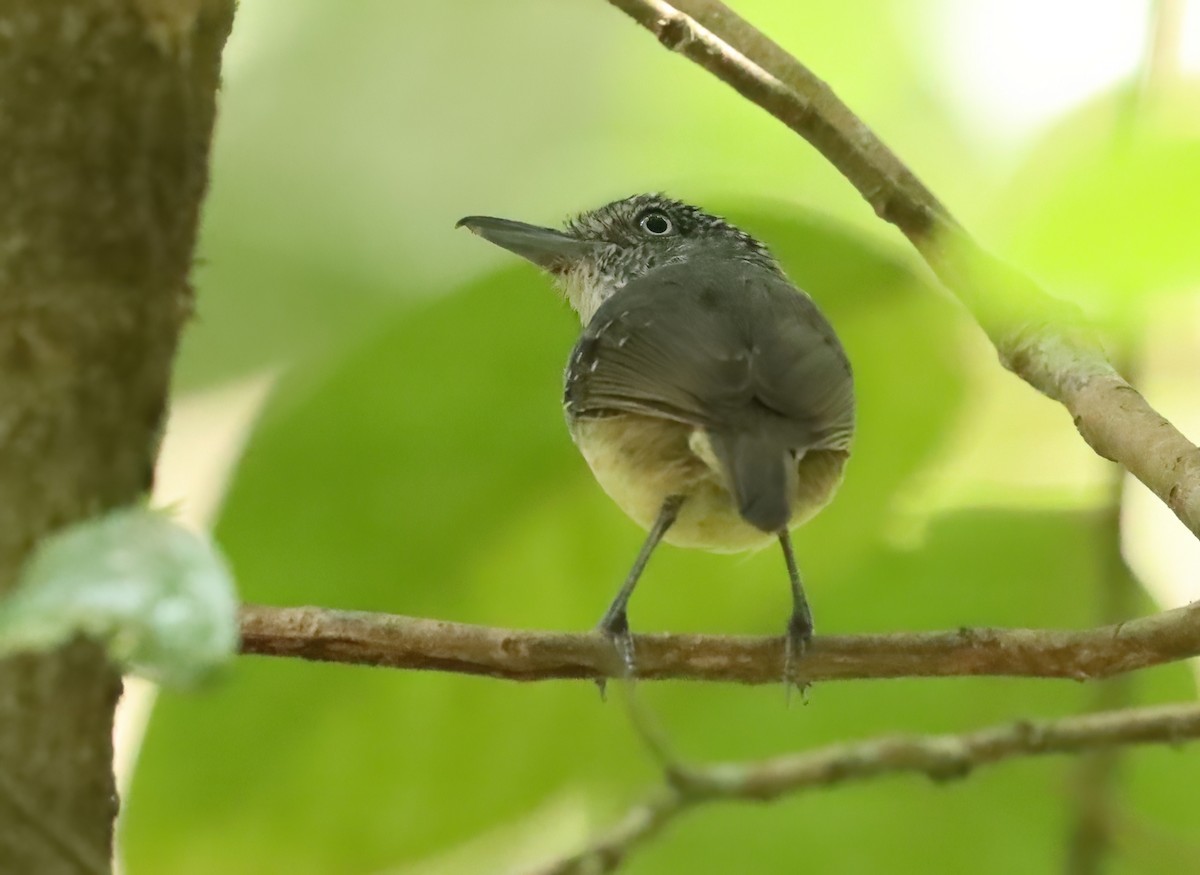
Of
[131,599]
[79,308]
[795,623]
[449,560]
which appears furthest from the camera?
[449,560]

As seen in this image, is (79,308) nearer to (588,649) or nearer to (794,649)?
(588,649)

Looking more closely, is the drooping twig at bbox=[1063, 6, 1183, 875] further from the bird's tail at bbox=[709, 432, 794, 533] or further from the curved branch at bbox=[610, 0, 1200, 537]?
the bird's tail at bbox=[709, 432, 794, 533]

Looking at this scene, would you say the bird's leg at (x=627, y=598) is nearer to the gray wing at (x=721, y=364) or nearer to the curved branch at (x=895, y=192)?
the gray wing at (x=721, y=364)

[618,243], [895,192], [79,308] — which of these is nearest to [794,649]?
[895,192]

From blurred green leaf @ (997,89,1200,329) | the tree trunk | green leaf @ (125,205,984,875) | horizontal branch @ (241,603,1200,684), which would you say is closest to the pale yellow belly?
green leaf @ (125,205,984,875)

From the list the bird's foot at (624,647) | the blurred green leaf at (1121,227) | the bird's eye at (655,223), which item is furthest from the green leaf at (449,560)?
the blurred green leaf at (1121,227)

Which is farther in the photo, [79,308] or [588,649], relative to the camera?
[588,649]
